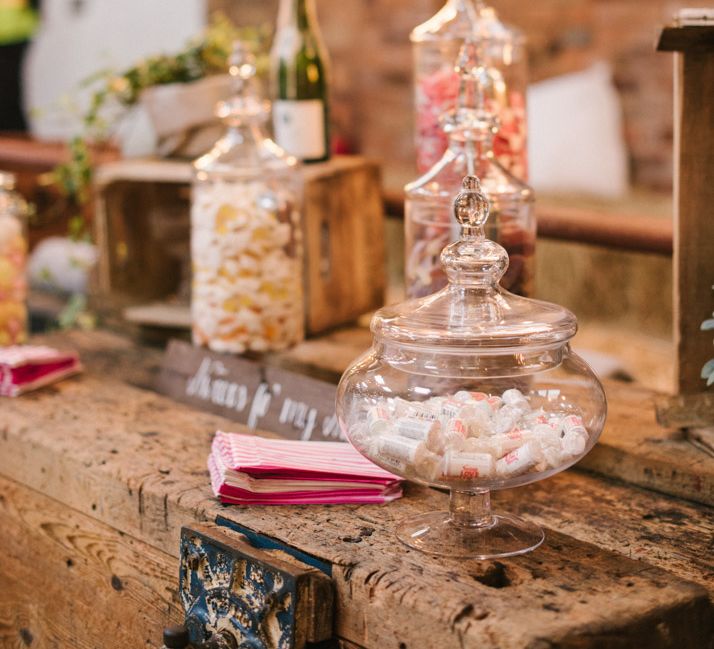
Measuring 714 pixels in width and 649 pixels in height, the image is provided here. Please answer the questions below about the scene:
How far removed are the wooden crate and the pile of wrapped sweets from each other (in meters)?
0.84

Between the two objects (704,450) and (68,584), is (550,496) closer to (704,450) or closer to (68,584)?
(704,450)

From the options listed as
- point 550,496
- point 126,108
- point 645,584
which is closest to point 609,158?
point 126,108

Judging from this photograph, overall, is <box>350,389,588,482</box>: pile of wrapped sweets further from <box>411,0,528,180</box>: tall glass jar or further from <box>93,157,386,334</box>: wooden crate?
<box>93,157,386,334</box>: wooden crate

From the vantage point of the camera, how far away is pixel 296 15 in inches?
72.9

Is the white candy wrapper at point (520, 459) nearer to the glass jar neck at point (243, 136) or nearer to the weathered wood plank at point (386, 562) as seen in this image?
the weathered wood plank at point (386, 562)

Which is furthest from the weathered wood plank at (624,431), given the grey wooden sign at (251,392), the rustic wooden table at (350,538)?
the grey wooden sign at (251,392)

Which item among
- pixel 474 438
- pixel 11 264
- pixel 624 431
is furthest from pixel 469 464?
pixel 11 264

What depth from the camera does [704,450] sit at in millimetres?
1253

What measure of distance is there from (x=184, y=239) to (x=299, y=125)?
17.6 inches

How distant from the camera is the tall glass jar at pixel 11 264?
1.80 meters

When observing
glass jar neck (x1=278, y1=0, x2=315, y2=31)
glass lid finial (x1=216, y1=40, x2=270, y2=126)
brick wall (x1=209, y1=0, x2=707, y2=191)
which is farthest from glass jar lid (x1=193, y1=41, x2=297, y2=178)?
brick wall (x1=209, y1=0, x2=707, y2=191)

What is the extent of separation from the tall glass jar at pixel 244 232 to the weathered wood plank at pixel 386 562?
219 millimetres

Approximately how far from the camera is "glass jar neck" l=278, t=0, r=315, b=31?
1846 millimetres

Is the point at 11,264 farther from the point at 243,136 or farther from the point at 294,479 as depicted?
the point at 294,479
